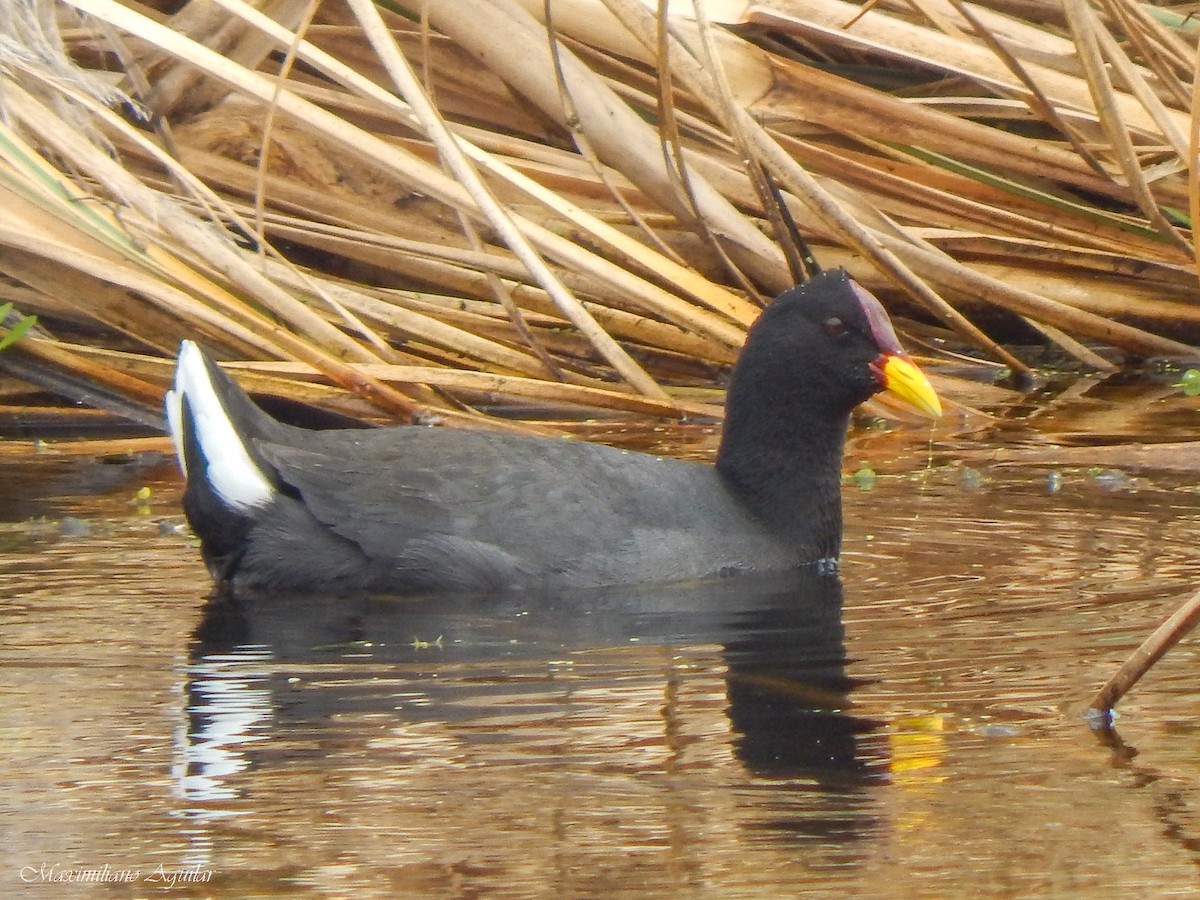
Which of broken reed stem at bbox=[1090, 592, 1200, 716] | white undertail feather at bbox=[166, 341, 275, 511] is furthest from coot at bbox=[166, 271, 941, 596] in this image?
broken reed stem at bbox=[1090, 592, 1200, 716]

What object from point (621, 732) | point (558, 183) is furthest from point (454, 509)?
point (558, 183)

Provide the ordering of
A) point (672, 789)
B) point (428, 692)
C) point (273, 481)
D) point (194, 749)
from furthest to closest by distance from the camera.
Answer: point (273, 481), point (428, 692), point (194, 749), point (672, 789)

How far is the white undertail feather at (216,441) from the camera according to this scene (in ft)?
11.9

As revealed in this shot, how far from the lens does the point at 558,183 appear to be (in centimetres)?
530

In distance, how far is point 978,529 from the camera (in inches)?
158

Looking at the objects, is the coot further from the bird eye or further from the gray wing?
the bird eye

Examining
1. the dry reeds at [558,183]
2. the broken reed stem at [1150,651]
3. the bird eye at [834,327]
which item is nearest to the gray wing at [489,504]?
the bird eye at [834,327]

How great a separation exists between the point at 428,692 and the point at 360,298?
7.34 ft

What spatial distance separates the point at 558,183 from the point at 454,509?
1848mm

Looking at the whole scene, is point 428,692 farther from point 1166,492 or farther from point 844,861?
point 1166,492

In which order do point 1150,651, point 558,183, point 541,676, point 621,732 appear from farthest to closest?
point 558,183 < point 541,676 < point 621,732 < point 1150,651

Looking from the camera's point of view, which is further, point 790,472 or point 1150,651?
point 790,472

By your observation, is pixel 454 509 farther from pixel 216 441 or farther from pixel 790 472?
pixel 790 472

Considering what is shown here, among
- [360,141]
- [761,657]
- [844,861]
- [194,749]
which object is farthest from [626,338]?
[844,861]
